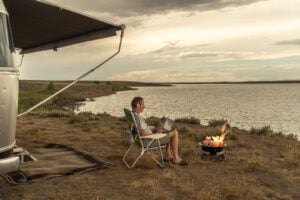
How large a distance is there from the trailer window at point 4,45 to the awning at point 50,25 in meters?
1.43

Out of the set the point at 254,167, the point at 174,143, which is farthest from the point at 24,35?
the point at 254,167

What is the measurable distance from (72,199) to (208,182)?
8.09 feet

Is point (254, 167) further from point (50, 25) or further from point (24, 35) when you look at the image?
point (24, 35)

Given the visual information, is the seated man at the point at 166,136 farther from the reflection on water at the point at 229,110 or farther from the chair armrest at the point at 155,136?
the reflection on water at the point at 229,110

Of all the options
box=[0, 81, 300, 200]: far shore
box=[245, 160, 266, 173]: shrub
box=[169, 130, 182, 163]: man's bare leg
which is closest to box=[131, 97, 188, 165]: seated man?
box=[169, 130, 182, 163]: man's bare leg

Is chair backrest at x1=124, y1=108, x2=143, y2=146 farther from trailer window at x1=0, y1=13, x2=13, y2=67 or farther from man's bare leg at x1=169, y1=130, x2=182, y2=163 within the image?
trailer window at x1=0, y1=13, x2=13, y2=67

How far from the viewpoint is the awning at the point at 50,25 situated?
6.93m

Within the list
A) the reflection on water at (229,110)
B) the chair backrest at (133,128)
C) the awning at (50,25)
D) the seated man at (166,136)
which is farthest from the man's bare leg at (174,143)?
the reflection on water at (229,110)

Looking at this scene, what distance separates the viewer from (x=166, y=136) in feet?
25.6

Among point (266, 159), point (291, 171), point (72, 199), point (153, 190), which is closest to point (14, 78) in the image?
point (72, 199)

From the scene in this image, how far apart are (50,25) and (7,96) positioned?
145 inches

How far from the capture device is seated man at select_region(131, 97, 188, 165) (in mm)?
7754

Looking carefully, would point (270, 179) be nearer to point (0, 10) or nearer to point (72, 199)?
point (72, 199)

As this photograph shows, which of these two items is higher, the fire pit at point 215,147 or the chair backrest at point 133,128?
the chair backrest at point 133,128
